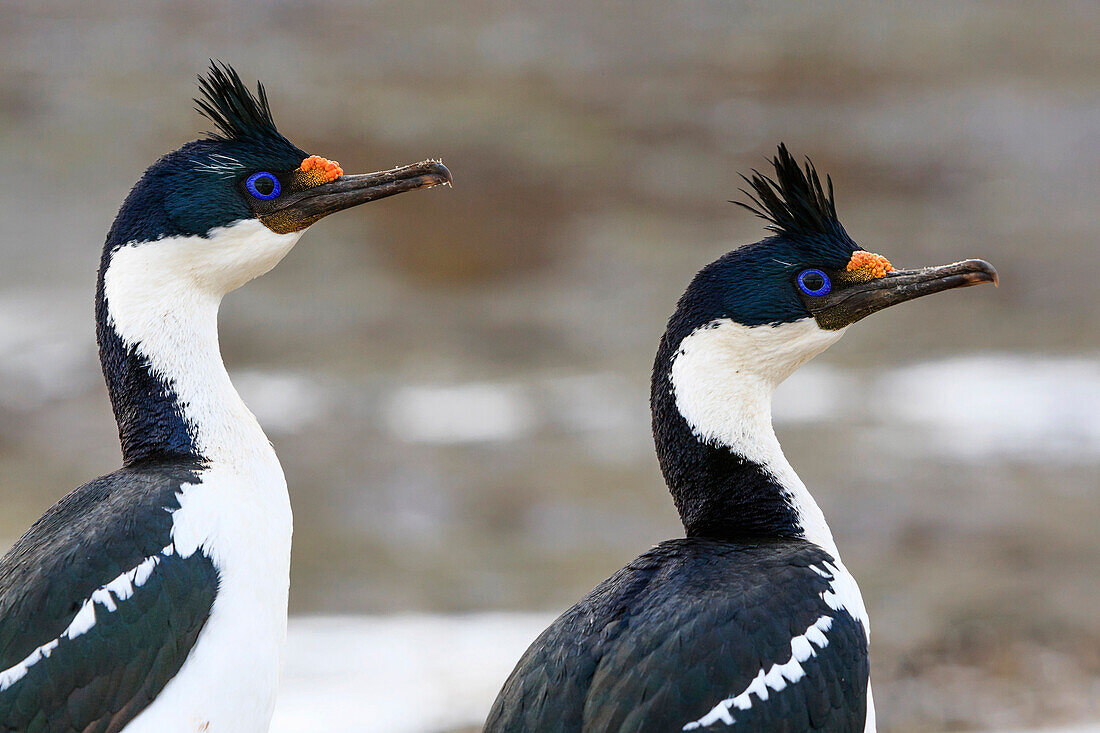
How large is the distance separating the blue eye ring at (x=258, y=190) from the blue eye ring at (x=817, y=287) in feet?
4.44

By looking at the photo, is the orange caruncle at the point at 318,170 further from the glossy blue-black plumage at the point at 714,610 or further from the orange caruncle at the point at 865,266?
the orange caruncle at the point at 865,266

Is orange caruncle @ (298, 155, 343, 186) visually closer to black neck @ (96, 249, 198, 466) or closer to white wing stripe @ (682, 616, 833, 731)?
black neck @ (96, 249, 198, 466)

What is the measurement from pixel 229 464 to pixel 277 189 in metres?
0.72

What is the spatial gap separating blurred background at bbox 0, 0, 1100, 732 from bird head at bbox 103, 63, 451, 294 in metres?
3.29

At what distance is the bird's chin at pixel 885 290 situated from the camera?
351 cm

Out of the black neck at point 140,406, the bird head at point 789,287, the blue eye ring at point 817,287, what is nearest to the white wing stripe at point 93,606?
the black neck at point 140,406

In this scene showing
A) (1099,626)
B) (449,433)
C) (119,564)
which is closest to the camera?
(119,564)

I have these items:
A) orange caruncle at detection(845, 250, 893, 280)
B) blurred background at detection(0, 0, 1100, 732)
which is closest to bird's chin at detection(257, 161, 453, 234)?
orange caruncle at detection(845, 250, 893, 280)

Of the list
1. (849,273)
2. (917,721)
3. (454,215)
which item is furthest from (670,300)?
(849,273)

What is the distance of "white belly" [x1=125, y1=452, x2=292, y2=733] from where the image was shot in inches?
122

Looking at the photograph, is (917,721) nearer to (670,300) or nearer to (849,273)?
(849,273)

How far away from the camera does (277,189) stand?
357 centimetres

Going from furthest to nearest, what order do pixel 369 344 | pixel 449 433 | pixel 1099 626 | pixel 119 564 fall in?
pixel 369 344, pixel 449 433, pixel 1099 626, pixel 119 564

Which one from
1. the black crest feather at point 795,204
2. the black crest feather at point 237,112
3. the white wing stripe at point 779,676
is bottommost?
the white wing stripe at point 779,676
